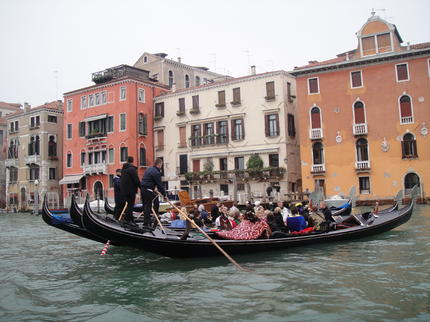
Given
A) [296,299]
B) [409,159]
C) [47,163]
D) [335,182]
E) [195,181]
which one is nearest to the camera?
[296,299]

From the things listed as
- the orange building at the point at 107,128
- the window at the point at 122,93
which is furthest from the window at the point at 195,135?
the window at the point at 122,93

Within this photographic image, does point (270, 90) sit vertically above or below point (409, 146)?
above

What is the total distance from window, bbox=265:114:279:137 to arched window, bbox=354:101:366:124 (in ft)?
13.3

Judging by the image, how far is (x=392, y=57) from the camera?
20.4 m

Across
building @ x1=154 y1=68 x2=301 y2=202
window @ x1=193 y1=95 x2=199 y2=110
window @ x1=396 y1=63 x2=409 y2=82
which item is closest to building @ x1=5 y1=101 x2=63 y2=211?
building @ x1=154 y1=68 x2=301 y2=202

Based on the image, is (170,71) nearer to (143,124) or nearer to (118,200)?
(143,124)

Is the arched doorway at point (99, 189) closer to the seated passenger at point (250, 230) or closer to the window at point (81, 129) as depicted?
the window at point (81, 129)

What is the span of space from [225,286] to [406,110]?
17.5m

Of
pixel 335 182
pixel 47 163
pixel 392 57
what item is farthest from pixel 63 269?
pixel 47 163

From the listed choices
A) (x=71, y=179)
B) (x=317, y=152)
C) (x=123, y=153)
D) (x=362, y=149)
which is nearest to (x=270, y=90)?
(x=317, y=152)

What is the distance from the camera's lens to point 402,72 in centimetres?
2033

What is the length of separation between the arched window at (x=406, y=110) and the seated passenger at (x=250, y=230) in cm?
1505

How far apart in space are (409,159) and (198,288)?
17.1m

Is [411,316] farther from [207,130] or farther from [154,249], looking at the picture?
[207,130]
